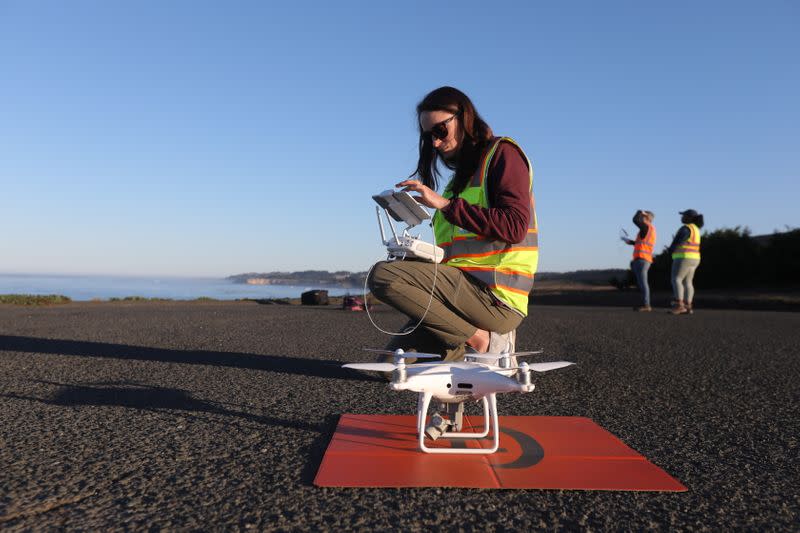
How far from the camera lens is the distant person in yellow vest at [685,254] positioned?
10625 mm

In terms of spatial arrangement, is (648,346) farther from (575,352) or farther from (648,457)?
(648,457)

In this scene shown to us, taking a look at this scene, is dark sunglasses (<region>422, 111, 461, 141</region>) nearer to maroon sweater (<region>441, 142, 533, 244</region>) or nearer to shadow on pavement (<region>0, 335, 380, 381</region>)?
maroon sweater (<region>441, 142, 533, 244</region>)

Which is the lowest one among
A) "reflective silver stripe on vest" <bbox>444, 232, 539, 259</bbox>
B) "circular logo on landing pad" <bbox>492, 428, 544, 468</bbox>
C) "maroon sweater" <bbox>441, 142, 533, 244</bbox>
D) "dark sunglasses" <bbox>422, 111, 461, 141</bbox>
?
"circular logo on landing pad" <bbox>492, 428, 544, 468</bbox>

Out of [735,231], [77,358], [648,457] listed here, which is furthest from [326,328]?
[735,231]

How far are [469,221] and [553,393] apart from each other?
5.00 ft

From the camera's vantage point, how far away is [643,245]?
37.4ft

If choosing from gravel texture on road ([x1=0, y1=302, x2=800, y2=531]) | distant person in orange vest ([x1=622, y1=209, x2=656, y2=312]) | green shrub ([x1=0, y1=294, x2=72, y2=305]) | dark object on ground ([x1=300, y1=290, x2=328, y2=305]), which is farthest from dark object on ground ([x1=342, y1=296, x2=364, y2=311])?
green shrub ([x1=0, y1=294, x2=72, y2=305])

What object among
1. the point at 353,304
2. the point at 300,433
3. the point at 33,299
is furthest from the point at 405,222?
the point at 33,299

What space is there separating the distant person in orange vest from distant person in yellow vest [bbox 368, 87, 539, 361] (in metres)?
9.22

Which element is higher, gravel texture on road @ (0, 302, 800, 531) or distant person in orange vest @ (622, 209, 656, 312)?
distant person in orange vest @ (622, 209, 656, 312)

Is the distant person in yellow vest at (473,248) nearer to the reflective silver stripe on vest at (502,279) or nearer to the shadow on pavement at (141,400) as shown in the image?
the reflective silver stripe on vest at (502,279)

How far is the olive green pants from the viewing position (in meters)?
2.97

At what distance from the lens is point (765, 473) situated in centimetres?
221

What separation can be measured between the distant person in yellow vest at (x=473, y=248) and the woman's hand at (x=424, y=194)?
162 mm
